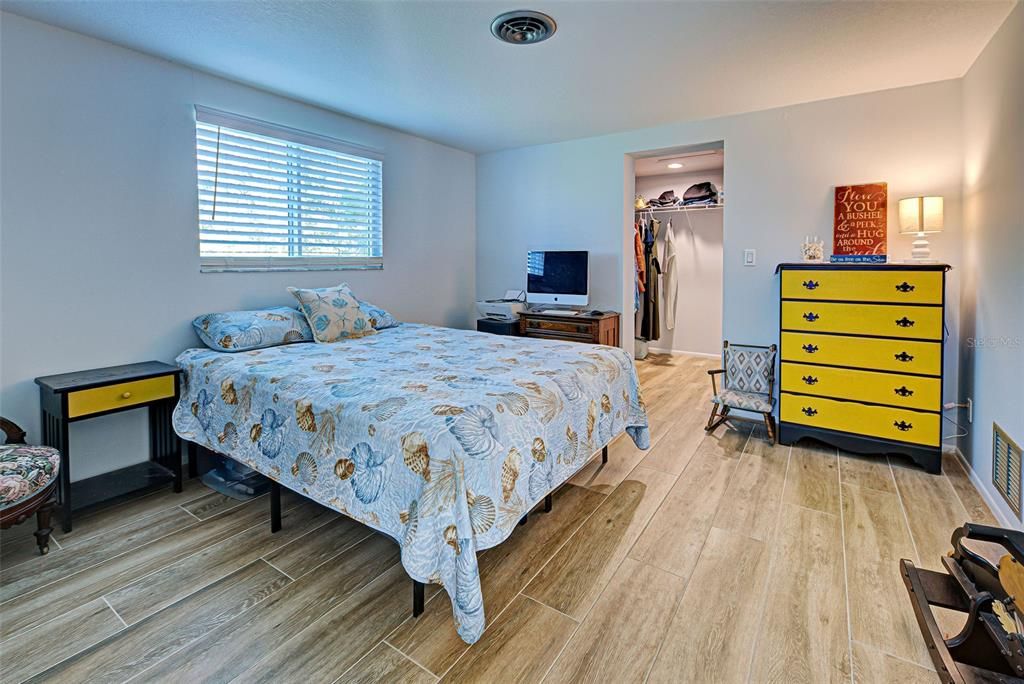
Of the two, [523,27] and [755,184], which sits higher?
[523,27]

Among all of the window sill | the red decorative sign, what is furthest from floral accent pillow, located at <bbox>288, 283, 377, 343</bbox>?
the red decorative sign

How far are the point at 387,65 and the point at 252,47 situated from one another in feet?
2.30

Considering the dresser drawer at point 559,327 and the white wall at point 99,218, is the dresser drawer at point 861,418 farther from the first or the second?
the white wall at point 99,218

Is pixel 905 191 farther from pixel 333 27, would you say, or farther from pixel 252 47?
pixel 252 47

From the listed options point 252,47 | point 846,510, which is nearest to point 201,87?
point 252,47

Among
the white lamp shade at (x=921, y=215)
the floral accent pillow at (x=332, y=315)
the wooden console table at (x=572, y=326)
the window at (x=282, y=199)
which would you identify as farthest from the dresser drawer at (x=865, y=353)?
the window at (x=282, y=199)

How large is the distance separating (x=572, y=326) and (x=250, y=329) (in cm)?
252

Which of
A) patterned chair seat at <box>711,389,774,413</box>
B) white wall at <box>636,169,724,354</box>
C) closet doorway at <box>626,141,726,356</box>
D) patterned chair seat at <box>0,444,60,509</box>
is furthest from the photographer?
white wall at <box>636,169,724,354</box>

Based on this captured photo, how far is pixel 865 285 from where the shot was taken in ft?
9.91

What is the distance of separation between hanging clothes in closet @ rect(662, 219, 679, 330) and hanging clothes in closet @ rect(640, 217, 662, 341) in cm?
25

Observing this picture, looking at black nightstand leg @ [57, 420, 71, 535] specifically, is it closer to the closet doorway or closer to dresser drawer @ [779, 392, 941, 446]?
dresser drawer @ [779, 392, 941, 446]

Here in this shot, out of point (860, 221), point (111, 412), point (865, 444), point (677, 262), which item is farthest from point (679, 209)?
point (111, 412)

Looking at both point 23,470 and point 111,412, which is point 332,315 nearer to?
point 111,412

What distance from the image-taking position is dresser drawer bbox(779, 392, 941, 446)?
115 inches
